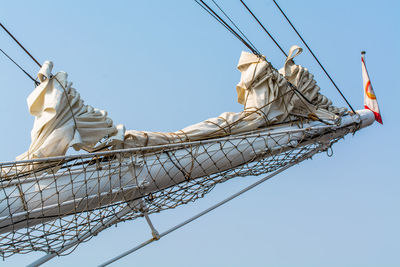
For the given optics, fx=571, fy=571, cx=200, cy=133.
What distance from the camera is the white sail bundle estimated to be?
4746mm

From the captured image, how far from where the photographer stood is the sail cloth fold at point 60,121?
4.98 meters

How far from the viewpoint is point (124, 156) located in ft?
17.4

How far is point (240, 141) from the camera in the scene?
6.03 m

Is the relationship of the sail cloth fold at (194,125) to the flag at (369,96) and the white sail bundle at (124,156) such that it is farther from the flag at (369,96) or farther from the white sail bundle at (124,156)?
the flag at (369,96)

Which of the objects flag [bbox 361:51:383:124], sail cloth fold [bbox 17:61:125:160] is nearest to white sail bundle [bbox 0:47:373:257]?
sail cloth fold [bbox 17:61:125:160]

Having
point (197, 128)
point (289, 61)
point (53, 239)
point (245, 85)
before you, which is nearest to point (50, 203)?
point (53, 239)

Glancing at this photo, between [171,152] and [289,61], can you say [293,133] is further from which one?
[171,152]

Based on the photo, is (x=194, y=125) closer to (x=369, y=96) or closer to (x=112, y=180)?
(x=112, y=180)

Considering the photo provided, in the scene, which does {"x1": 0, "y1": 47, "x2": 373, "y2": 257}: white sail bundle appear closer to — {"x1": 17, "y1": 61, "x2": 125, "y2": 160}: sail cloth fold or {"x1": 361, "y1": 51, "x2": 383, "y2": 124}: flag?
{"x1": 17, "y1": 61, "x2": 125, "y2": 160}: sail cloth fold

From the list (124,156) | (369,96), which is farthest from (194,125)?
(369,96)

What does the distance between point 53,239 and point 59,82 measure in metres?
1.38

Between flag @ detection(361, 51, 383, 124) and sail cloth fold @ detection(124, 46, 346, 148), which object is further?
flag @ detection(361, 51, 383, 124)

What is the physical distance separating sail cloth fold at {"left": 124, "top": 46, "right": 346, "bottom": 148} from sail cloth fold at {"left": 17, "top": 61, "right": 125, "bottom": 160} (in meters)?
0.43

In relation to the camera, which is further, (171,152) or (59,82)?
(171,152)
